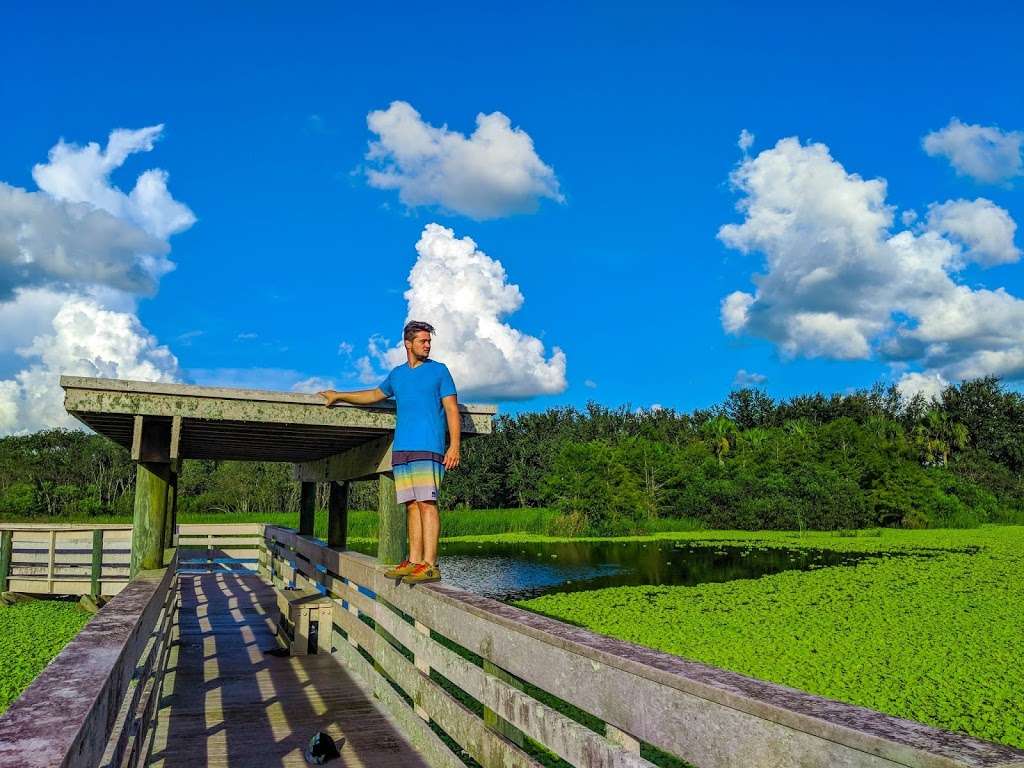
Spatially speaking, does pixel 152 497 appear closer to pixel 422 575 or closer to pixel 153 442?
pixel 153 442

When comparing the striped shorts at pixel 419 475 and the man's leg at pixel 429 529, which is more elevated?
the striped shorts at pixel 419 475

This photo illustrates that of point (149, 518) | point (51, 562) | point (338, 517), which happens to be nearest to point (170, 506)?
point (149, 518)

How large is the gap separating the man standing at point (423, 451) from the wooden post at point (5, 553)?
11.0 meters

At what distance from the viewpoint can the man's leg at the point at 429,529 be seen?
169 inches

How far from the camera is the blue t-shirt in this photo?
169 inches

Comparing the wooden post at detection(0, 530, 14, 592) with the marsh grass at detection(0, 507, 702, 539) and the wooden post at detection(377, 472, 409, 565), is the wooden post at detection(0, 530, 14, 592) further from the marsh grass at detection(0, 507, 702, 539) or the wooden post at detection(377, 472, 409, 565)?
the marsh grass at detection(0, 507, 702, 539)

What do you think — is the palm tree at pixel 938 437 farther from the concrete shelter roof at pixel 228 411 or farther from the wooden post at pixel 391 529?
the concrete shelter roof at pixel 228 411

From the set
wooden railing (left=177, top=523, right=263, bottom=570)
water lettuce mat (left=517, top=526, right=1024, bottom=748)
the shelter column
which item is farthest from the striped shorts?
wooden railing (left=177, top=523, right=263, bottom=570)

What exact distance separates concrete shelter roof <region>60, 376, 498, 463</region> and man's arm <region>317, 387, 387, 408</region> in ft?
0.67

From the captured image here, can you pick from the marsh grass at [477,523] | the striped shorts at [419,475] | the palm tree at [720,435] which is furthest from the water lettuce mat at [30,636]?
the palm tree at [720,435]

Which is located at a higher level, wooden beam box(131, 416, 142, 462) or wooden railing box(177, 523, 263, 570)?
wooden beam box(131, 416, 142, 462)

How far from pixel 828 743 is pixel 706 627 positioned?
410 inches

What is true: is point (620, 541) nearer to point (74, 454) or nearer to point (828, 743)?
point (828, 743)

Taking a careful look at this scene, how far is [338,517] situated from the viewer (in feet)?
26.2
